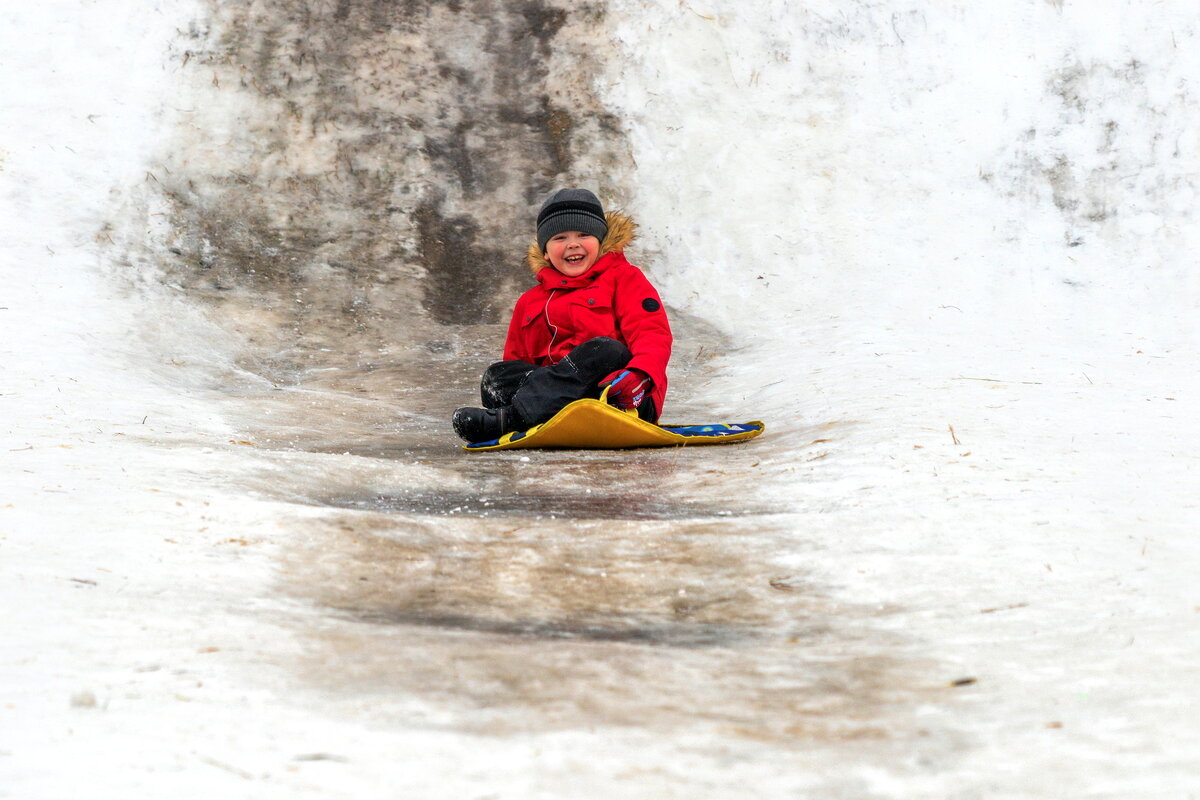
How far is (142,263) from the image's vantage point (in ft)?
30.0

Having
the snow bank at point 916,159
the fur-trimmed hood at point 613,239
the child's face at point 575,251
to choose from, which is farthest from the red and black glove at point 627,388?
the snow bank at point 916,159

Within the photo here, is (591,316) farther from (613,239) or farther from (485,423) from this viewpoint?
(485,423)

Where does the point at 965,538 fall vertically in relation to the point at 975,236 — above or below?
below

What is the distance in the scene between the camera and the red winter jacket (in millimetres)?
5785

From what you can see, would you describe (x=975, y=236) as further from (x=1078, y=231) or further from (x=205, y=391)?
(x=205, y=391)

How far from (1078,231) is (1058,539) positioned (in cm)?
744

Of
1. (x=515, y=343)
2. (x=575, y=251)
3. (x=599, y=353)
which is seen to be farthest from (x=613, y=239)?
(x=599, y=353)

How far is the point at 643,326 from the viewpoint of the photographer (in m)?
5.81

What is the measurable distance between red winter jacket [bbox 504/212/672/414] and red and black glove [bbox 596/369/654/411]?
9 cm

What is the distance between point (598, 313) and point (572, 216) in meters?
0.62

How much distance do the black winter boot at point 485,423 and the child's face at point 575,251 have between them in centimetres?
99

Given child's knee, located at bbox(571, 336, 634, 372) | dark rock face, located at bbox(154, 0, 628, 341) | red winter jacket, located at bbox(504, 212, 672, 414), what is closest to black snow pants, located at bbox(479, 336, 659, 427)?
child's knee, located at bbox(571, 336, 634, 372)

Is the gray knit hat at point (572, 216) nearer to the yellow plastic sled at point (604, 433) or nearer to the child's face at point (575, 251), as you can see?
the child's face at point (575, 251)

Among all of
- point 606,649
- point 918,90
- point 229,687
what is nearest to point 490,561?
point 606,649
